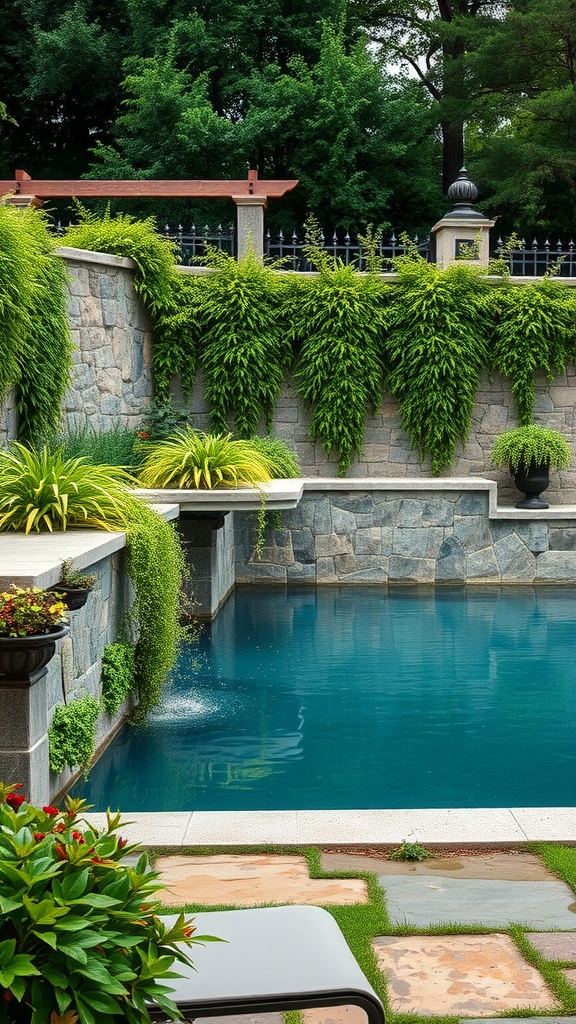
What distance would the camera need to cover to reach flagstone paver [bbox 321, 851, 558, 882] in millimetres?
3779

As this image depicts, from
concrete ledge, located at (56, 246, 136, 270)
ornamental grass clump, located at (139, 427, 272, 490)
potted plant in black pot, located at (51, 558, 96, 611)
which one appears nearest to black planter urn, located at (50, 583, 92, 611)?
potted plant in black pot, located at (51, 558, 96, 611)

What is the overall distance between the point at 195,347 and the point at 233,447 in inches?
121

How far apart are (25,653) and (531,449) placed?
906cm

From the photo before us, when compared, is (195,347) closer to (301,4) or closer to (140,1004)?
(301,4)

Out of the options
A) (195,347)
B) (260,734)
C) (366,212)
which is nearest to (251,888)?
(260,734)

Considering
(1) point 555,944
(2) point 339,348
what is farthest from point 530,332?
(1) point 555,944

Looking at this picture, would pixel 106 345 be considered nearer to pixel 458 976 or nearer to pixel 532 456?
pixel 532 456

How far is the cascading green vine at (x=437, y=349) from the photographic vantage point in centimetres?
1268

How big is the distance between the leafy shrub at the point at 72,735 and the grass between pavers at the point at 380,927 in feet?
3.18

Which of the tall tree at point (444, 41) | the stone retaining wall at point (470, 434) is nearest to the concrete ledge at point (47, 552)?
the stone retaining wall at point (470, 434)

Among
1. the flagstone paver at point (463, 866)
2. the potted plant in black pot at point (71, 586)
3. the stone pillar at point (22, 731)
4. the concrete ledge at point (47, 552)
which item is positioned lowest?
the flagstone paver at point (463, 866)

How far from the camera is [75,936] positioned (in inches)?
63.5

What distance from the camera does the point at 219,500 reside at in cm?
808

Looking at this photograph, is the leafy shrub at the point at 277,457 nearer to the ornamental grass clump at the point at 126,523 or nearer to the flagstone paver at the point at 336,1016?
the ornamental grass clump at the point at 126,523
